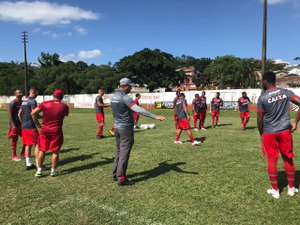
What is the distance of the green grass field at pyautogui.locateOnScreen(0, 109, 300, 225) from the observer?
4.32 meters

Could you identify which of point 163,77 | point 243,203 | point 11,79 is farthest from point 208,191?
point 11,79

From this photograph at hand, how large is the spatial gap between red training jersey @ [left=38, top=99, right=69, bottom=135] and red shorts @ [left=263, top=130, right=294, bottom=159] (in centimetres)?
406

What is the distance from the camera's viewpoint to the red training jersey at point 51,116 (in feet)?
20.0

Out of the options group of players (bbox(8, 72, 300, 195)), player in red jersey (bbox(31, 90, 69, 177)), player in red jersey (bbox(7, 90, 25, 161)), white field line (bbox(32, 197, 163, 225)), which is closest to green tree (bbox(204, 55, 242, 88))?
player in red jersey (bbox(7, 90, 25, 161))

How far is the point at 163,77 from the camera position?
65.8 meters

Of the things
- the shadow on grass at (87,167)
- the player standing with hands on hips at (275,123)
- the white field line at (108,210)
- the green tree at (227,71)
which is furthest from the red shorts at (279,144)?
the green tree at (227,71)

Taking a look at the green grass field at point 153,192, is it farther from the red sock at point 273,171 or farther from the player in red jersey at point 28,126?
the player in red jersey at point 28,126

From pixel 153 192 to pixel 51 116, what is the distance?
8.66 ft

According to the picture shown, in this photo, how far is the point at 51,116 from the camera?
6.15m

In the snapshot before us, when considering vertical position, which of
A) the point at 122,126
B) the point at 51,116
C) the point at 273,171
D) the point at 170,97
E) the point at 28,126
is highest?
the point at 51,116

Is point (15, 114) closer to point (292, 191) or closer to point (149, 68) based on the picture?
point (292, 191)

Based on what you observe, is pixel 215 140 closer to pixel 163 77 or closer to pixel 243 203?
pixel 243 203

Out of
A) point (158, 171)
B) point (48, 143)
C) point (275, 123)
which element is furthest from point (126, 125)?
point (275, 123)

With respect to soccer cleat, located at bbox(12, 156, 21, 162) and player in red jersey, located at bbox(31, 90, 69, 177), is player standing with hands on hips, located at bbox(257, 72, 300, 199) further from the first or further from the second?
soccer cleat, located at bbox(12, 156, 21, 162)
